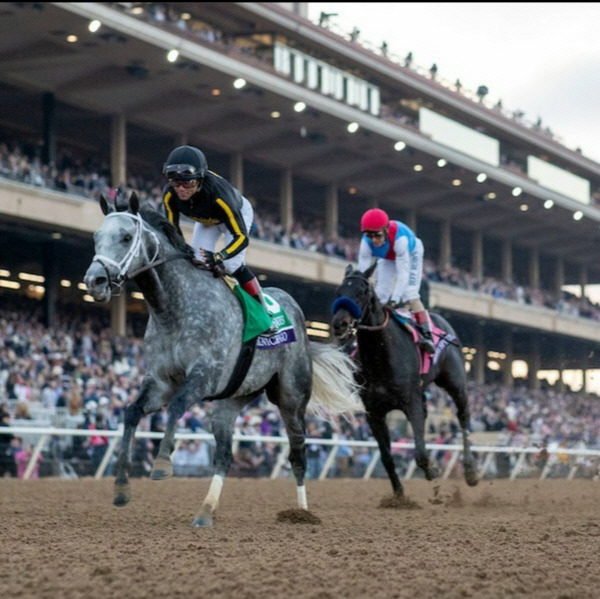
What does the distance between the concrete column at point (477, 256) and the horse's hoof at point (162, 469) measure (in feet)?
117

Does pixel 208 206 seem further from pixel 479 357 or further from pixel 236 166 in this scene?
pixel 479 357

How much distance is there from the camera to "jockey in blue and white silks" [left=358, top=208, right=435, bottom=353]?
29.8 feet

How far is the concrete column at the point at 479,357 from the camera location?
41006 mm

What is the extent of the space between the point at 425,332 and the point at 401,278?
0.55 m

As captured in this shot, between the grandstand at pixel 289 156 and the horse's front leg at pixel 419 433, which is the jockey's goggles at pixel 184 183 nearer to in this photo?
the horse's front leg at pixel 419 433

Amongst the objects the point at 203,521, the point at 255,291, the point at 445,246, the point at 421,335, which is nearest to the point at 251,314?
the point at 255,291

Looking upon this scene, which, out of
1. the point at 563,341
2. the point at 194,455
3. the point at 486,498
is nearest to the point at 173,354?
the point at 486,498

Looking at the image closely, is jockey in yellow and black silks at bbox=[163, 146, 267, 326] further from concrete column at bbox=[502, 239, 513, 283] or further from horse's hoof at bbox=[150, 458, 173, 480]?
concrete column at bbox=[502, 239, 513, 283]

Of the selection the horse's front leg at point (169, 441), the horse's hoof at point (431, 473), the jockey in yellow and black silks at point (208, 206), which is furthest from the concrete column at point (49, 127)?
the horse's front leg at point (169, 441)

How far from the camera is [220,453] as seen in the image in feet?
22.8

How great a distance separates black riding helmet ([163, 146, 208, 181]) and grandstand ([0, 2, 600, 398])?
14740 mm

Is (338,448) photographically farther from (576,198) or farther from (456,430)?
(576,198)

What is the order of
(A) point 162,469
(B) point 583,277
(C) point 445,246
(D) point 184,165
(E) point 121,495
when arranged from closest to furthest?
1. (A) point 162,469
2. (E) point 121,495
3. (D) point 184,165
4. (C) point 445,246
5. (B) point 583,277

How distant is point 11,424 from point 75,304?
1156 centimetres
